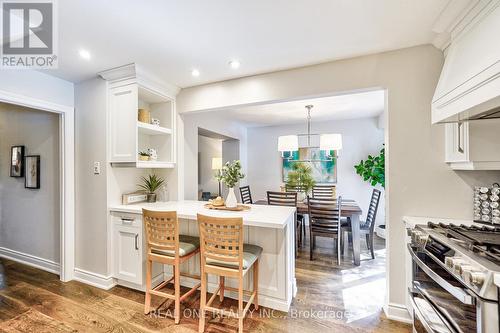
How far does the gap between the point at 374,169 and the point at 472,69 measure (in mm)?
3302

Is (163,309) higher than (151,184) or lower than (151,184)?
lower

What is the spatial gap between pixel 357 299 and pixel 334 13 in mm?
2579

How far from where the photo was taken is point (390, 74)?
6.35ft

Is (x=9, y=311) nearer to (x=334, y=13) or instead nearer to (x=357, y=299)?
(x=357, y=299)

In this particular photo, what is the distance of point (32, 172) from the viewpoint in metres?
2.97

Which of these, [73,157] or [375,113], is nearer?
[73,157]

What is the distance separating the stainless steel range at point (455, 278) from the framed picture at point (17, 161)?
467 centimetres

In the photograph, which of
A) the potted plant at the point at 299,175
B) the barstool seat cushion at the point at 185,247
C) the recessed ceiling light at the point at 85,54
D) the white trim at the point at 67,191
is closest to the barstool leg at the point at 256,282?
the barstool seat cushion at the point at 185,247

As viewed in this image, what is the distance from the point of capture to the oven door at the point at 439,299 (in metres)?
1.05

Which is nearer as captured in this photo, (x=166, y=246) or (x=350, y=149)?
(x=166, y=246)

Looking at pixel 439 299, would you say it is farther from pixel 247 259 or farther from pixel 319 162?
pixel 319 162

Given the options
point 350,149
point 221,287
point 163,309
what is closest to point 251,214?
point 221,287

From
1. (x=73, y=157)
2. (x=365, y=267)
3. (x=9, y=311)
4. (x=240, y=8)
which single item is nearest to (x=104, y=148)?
(x=73, y=157)

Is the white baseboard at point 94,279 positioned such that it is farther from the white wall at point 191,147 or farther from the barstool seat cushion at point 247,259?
the barstool seat cushion at point 247,259
